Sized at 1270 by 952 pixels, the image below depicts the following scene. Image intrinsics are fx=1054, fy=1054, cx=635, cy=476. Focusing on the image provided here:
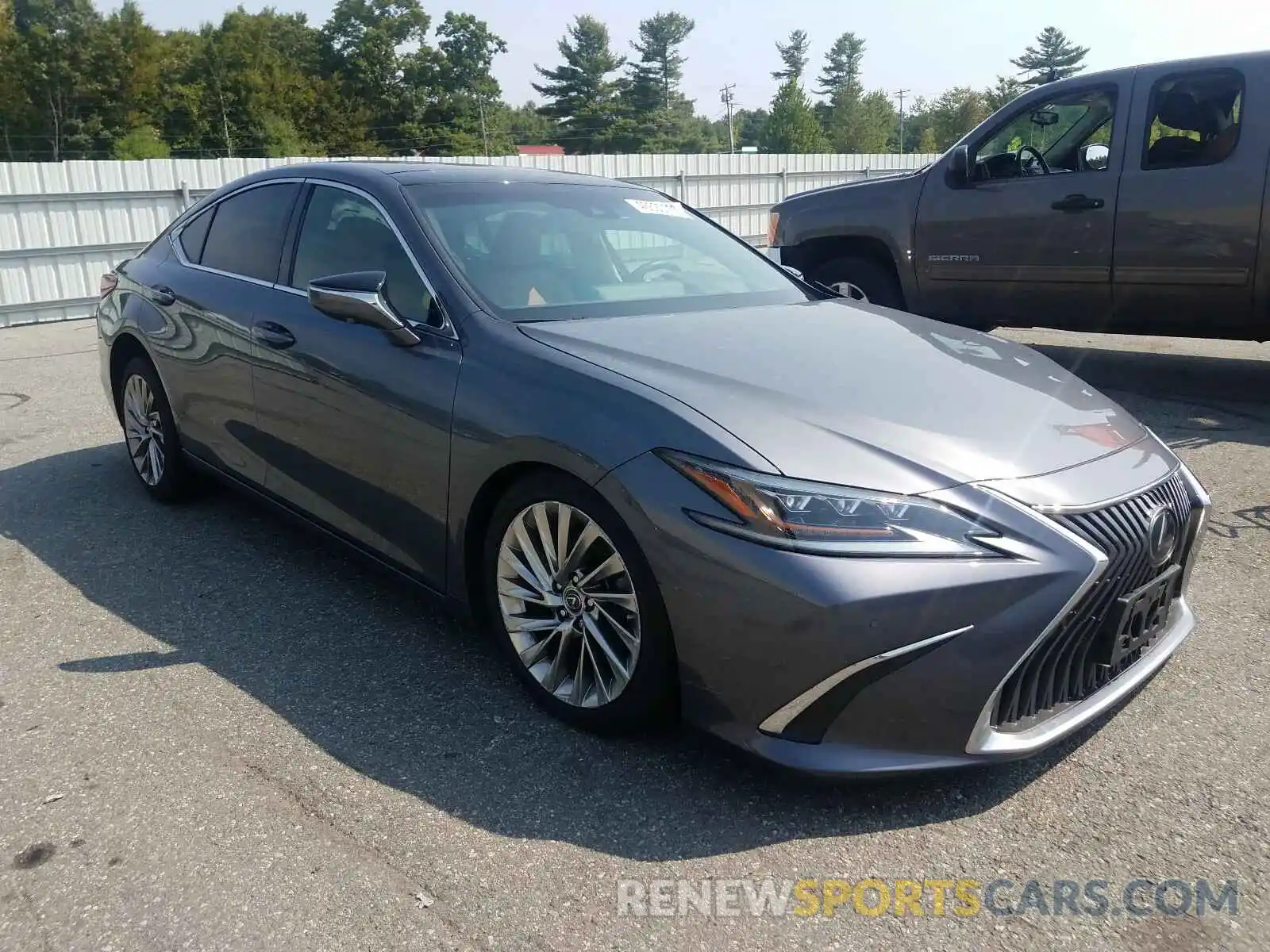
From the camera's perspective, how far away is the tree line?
2598 inches

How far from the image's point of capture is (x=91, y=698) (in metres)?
3.21

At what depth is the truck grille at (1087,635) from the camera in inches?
95.0

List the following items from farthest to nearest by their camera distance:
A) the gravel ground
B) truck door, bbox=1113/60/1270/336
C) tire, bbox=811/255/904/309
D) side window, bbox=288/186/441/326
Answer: tire, bbox=811/255/904/309, truck door, bbox=1113/60/1270/336, side window, bbox=288/186/441/326, the gravel ground

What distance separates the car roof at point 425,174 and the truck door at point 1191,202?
3800mm

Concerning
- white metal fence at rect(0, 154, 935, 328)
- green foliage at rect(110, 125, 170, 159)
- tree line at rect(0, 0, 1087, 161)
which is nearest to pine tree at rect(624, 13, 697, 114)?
tree line at rect(0, 0, 1087, 161)

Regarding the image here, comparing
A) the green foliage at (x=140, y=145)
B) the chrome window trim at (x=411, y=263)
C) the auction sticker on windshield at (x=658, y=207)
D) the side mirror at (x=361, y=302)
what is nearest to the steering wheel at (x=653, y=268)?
the auction sticker on windshield at (x=658, y=207)

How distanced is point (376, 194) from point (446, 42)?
83260 millimetres

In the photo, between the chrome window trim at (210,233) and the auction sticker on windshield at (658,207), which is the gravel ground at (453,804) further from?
the auction sticker on windshield at (658,207)

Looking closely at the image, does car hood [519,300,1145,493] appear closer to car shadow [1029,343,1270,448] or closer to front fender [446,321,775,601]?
front fender [446,321,775,601]

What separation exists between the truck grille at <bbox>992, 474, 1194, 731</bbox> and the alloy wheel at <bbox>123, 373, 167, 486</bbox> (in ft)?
13.0

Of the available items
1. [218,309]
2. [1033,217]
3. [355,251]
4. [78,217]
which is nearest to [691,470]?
[355,251]

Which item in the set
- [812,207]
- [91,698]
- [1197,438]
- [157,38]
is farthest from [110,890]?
[157,38]

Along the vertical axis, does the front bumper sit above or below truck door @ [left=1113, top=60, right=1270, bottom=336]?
below

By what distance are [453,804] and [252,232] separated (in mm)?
2780
